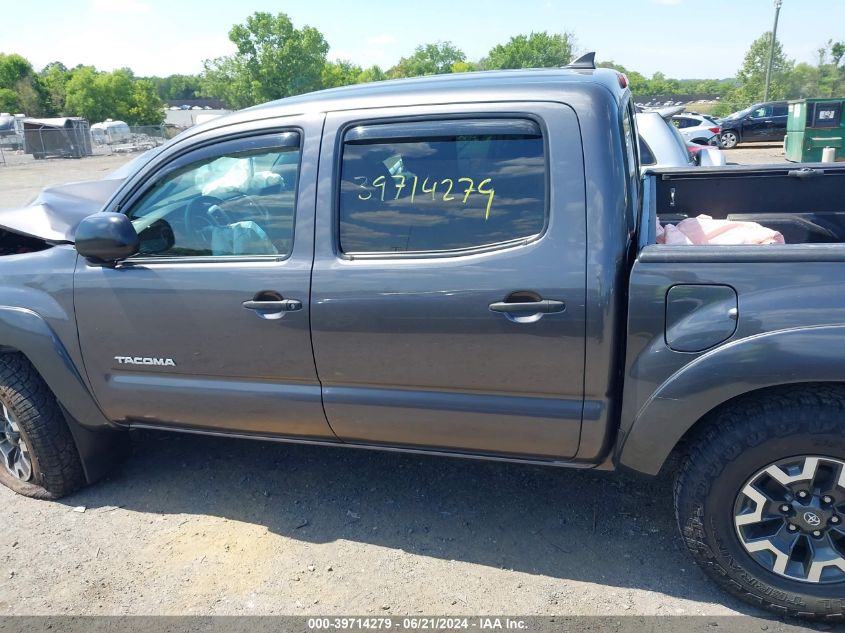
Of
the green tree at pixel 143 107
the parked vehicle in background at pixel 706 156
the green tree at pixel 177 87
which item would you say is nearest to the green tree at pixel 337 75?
the green tree at pixel 143 107

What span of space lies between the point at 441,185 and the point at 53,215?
2.10 metres

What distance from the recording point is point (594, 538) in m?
2.99

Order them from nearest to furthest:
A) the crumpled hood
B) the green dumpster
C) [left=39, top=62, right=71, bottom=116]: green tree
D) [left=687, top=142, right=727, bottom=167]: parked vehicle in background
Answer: the crumpled hood < [left=687, top=142, right=727, bottom=167]: parked vehicle in background < the green dumpster < [left=39, top=62, right=71, bottom=116]: green tree

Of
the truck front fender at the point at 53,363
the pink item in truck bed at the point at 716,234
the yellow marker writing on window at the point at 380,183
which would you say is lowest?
the truck front fender at the point at 53,363

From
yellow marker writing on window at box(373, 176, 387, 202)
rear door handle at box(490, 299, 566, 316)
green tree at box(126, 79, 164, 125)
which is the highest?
green tree at box(126, 79, 164, 125)

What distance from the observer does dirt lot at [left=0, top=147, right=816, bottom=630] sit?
8.84 ft

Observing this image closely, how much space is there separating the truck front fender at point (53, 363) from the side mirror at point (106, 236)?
1.75ft

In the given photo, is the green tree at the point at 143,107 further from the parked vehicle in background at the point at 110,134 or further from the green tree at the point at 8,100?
the parked vehicle in background at the point at 110,134

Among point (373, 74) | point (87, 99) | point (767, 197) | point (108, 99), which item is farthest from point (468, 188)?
point (373, 74)

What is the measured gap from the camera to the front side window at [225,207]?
110 inches

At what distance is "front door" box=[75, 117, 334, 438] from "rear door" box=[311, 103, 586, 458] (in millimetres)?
137

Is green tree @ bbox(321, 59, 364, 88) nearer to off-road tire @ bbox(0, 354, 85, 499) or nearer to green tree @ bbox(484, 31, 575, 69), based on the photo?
green tree @ bbox(484, 31, 575, 69)

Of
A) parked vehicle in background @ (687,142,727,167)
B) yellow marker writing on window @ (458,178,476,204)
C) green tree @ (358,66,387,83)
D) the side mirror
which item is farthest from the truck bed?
green tree @ (358,66,387,83)

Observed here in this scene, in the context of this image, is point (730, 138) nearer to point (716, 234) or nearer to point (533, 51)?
point (716, 234)
